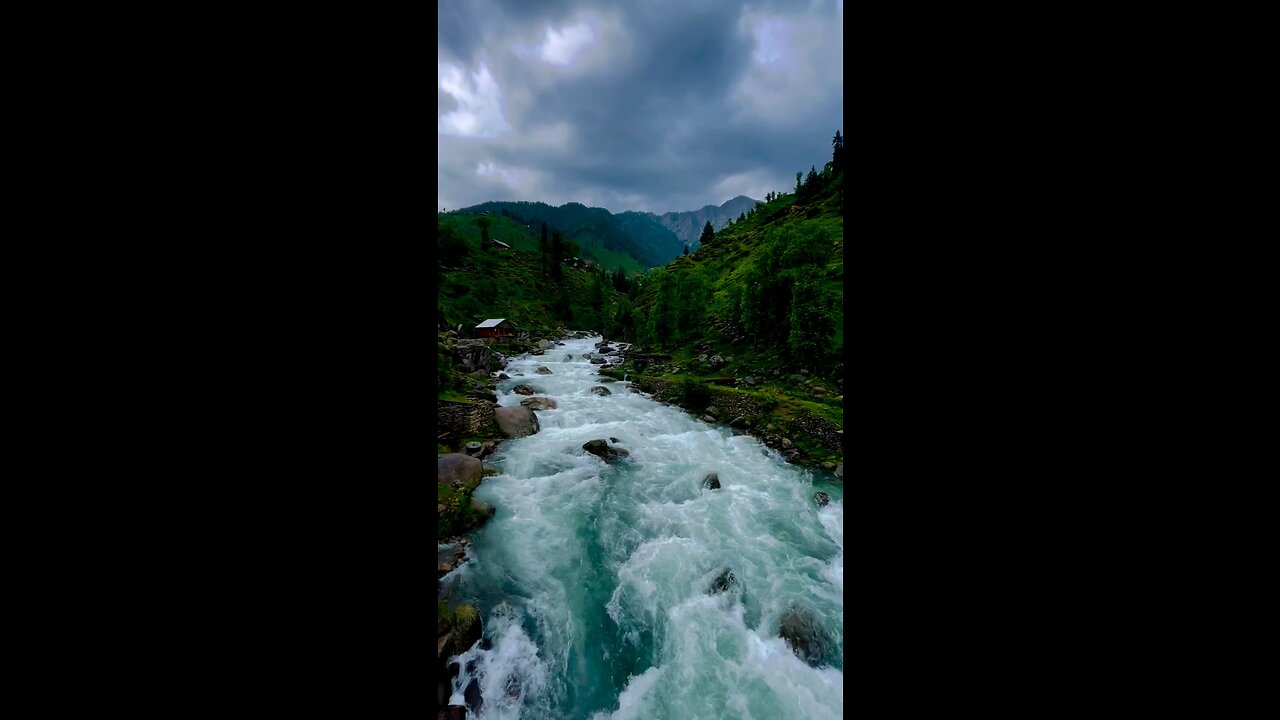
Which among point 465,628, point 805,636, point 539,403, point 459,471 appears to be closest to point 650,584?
point 805,636

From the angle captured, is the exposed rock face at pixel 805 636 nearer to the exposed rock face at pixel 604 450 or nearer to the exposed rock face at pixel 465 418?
the exposed rock face at pixel 604 450

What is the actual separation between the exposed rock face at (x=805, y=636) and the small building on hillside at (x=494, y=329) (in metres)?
36.7

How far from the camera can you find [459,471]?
403 inches

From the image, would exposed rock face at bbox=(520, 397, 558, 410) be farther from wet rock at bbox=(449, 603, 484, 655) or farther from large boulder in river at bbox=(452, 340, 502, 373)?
wet rock at bbox=(449, 603, 484, 655)

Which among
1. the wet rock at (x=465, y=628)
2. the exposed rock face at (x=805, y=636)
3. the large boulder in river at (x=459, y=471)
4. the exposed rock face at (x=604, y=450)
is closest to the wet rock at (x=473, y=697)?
the wet rock at (x=465, y=628)

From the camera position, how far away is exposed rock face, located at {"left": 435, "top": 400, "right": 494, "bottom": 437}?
12.8 m

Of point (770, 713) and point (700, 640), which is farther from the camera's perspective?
point (700, 640)
